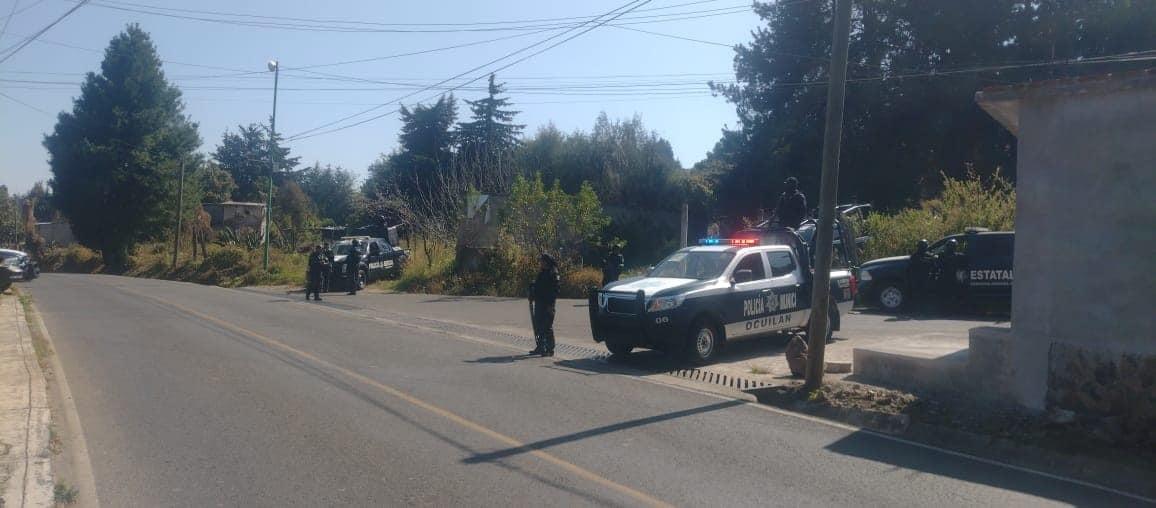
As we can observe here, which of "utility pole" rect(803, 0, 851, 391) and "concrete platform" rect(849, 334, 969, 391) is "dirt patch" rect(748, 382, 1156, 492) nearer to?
"concrete platform" rect(849, 334, 969, 391)

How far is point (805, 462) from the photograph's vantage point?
7625 mm

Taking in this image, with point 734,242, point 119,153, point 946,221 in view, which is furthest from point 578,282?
point 119,153

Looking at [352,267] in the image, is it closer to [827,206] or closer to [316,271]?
[316,271]

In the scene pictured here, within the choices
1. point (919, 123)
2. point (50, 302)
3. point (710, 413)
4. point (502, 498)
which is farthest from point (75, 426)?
point (919, 123)

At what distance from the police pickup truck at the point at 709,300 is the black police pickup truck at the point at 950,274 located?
16.1ft

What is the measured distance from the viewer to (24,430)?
838 centimetres

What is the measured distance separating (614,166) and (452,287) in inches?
537

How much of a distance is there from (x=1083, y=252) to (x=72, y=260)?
64.7 meters

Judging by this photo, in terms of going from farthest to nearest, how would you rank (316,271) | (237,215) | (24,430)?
(237,215)
(316,271)
(24,430)

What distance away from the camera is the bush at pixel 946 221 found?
23969 millimetres

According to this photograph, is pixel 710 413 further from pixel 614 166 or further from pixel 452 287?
pixel 614 166

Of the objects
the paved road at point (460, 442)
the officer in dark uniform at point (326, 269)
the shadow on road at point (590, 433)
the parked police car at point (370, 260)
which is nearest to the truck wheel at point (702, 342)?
the paved road at point (460, 442)

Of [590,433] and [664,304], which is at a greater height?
[664,304]

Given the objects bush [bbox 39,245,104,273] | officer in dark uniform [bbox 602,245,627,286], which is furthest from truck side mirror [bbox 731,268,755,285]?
bush [bbox 39,245,104,273]
